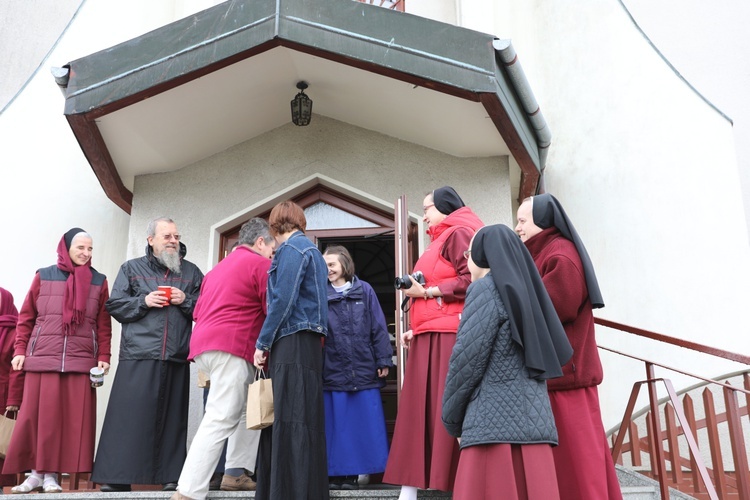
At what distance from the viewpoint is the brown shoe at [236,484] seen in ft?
16.4

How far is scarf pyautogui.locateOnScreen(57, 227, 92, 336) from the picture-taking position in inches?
218

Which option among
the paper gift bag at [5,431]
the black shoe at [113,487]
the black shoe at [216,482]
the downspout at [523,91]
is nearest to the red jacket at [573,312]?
the downspout at [523,91]

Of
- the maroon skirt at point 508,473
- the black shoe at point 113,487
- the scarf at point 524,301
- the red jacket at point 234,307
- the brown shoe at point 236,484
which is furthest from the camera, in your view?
the black shoe at point 113,487

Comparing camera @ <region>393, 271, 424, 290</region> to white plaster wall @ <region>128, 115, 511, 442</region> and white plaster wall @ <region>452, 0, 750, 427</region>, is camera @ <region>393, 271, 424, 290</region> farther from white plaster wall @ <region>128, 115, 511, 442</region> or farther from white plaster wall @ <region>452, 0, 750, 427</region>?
white plaster wall @ <region>452, 0, 750, 427</region>

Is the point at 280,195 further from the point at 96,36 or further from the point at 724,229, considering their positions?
the point at 724,229

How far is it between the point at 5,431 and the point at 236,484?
178 cm

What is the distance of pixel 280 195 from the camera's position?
743cm

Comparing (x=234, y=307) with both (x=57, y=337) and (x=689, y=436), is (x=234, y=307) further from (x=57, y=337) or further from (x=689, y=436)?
(x=689, y=436)

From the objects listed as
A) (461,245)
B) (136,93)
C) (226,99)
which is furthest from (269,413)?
(226,99)

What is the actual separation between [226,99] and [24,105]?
2769 millimetres

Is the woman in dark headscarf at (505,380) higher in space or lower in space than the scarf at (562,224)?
lower

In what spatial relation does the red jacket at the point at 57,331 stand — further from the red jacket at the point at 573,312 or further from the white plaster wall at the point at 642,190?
the white plaster wall at the point at 642,190

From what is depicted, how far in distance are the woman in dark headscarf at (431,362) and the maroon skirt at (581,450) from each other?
2.31 feet

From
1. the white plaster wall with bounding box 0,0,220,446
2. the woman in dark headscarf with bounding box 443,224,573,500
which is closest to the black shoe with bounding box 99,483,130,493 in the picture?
the white plaster wall with bounding box 0,0,220,446
